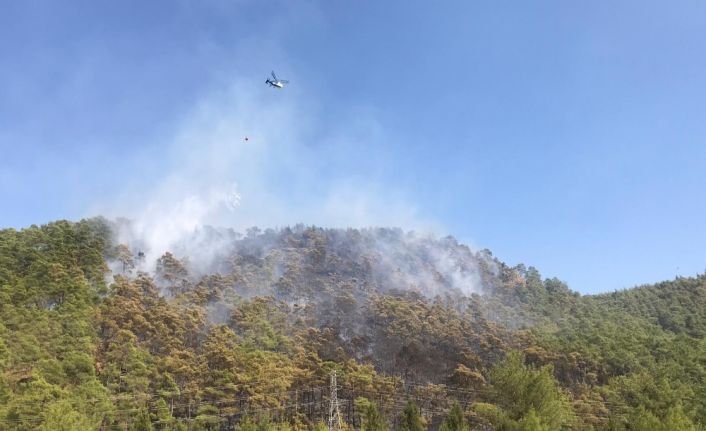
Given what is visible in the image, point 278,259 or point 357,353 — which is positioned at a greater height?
point 278,259

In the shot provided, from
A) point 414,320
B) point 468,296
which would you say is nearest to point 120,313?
point 414,320

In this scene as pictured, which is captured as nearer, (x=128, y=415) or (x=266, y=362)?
(x=128, y=415)

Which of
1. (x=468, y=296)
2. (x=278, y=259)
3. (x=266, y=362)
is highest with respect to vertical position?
(x=278, y=259)

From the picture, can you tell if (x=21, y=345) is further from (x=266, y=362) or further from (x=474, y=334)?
(x=474, y=334)

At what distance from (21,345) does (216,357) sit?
17.2 meters

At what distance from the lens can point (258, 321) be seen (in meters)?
71.9

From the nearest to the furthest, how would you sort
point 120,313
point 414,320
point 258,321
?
point 120,313 → point 258,321 → point 414,320

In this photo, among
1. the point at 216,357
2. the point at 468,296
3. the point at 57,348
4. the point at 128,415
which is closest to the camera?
the point at 128,415

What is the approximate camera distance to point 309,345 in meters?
68.5

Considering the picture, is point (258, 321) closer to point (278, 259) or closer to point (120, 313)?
point (120, 313)

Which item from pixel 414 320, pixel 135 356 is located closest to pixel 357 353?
pixel 414 320

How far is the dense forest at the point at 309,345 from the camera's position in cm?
4316

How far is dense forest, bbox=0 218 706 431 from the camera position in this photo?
43156mm

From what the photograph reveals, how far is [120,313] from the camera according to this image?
63.2 meters
